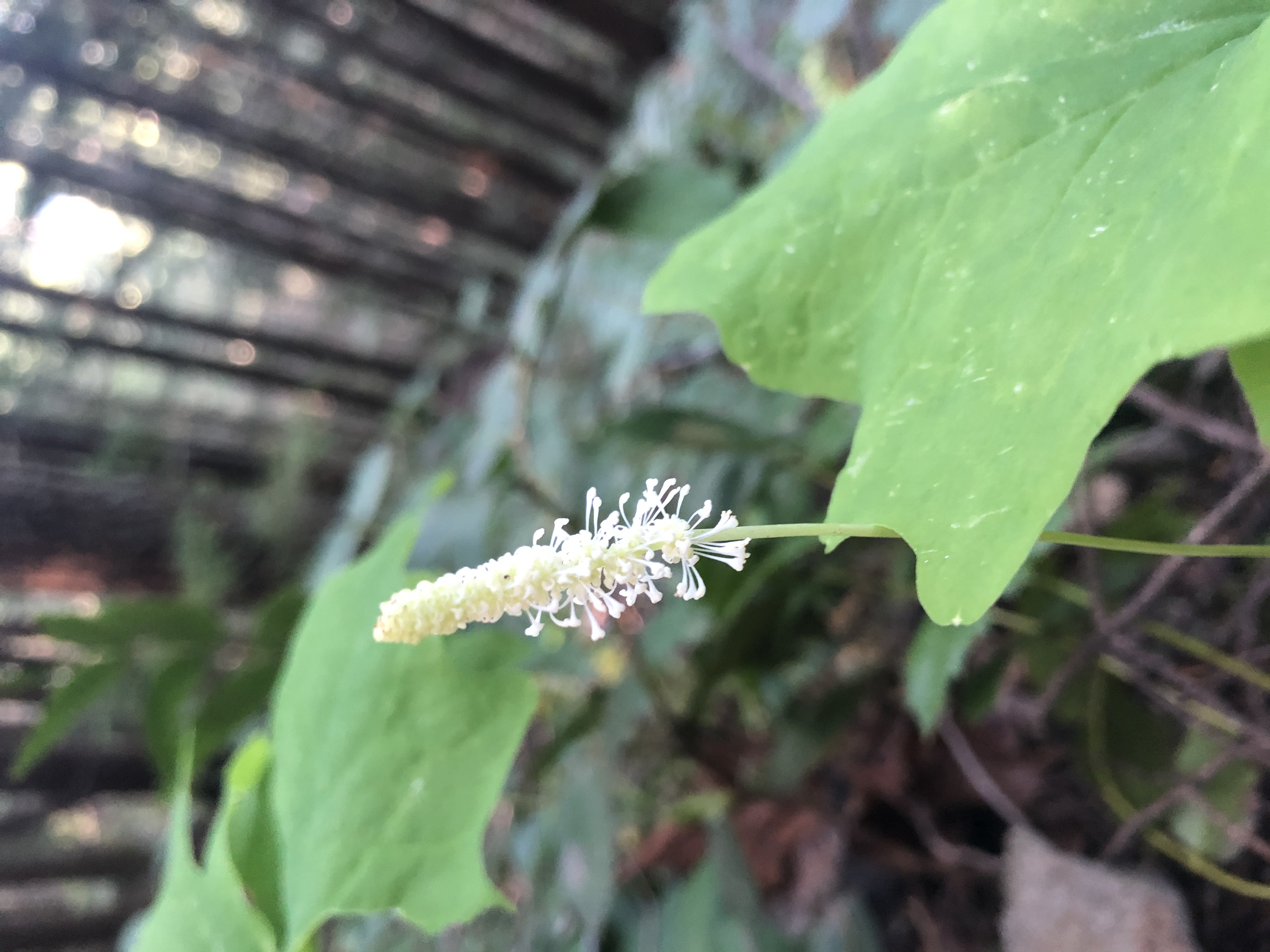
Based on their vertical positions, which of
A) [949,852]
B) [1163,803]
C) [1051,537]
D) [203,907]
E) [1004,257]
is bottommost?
[203,907]

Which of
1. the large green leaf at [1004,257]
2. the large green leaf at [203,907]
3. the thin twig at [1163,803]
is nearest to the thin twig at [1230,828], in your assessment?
the thin twig at [1163,803]

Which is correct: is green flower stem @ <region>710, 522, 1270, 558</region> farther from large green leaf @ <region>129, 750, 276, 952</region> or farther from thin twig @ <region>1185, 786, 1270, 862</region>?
large green leaf @ <region>129, 750, 276, 952</region>

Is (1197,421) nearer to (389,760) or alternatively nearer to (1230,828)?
(1230,828)

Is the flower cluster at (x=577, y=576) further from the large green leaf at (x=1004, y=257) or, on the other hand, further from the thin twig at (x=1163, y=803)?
the thin twig at (x=1163, y=803)

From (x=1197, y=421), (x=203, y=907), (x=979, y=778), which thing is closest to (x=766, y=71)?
(x=1197, y=421)

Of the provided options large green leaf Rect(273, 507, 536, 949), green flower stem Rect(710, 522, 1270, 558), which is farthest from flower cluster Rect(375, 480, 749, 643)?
large green leaf Rect(273, 507, 536, 949)
